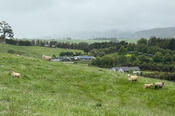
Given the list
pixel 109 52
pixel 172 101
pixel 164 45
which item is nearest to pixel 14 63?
pixel 172 101

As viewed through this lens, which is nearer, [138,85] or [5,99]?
[5,99]

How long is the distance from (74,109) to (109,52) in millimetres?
140792

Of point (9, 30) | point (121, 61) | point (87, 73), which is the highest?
point (9, 30)

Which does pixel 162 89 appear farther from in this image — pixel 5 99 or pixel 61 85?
pixel 5 99

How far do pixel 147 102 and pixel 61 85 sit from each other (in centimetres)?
1049

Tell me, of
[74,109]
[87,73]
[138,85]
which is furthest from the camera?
[87,73]

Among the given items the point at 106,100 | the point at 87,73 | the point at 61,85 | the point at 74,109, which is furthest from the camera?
the point at 87,73

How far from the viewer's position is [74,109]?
1044cm

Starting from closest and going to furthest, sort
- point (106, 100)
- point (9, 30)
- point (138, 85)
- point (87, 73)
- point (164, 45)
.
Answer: point (106, 100), point (138, 85), point (87, 73), point (9, 30), point (164, 45)

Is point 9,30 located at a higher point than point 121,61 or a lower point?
higher

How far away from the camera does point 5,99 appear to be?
10.9 metres

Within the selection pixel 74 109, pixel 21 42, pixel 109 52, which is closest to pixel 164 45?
pixel 109 52

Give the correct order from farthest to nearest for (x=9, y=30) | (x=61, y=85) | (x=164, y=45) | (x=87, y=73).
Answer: (x=164, y=45) < (x=9, y=30) < (x=87, y=73) < (x=61, y=85)

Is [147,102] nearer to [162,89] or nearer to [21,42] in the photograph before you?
[162,89]
